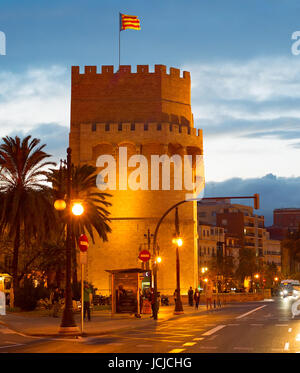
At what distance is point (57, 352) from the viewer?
1794 centimetres

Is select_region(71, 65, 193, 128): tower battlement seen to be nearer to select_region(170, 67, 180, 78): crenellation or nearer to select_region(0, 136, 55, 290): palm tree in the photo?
select_region(170, 67, 180, 78): crenellation

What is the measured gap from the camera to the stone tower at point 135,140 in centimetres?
6512

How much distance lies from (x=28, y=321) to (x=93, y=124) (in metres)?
36.4

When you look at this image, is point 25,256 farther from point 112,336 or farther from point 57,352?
point 57,352

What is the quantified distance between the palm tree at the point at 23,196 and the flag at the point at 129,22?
19051 millimetres

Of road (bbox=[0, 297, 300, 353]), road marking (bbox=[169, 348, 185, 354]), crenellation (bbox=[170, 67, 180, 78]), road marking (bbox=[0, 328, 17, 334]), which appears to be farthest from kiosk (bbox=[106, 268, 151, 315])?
crenellation (bbox=[170, 67, 180, 78])

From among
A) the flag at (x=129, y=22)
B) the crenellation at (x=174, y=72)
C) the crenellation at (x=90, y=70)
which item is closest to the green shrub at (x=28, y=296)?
the flag at (x=129, y=22)

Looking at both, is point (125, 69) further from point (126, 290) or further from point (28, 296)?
point (126, 290)

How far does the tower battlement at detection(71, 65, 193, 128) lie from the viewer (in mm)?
67019

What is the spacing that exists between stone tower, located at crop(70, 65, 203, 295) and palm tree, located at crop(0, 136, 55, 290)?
20.5 m

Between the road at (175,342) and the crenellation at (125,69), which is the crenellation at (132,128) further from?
the road at (175,342)

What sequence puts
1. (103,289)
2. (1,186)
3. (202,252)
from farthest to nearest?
1. (202,252)
2. (103,289)
3. (1,186)

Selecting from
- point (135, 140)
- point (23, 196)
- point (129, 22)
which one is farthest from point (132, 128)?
point (23, 196)
